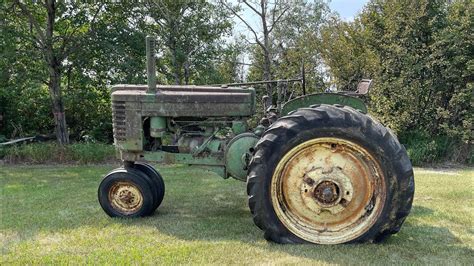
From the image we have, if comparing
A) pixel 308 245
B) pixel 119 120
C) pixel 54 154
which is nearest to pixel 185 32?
pixel 54 154

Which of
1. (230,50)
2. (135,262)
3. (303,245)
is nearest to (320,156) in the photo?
(303,245)

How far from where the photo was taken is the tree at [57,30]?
34.4 feet

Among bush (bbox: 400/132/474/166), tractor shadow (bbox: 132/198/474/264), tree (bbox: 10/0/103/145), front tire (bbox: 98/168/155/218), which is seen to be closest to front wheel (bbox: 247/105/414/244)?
tractor shadow (bbox: 132/198/474/264)

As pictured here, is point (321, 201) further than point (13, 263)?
Yes

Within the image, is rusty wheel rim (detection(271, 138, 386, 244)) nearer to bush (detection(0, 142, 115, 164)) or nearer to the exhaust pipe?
the exhaust pipe

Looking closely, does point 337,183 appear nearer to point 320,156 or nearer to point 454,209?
point 320,156

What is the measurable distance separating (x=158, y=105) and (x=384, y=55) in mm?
9062

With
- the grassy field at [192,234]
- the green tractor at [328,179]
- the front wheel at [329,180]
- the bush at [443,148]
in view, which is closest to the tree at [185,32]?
the bush at [443,148]

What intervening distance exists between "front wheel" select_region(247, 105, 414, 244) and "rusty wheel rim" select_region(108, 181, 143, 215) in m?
1.44

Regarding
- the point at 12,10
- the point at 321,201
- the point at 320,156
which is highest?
the point at 12,10

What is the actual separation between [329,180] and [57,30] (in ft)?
33.0

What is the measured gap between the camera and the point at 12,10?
10328 mm

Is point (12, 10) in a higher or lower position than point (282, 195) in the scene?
higher

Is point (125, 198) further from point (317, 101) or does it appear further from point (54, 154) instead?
point (54, 154)
